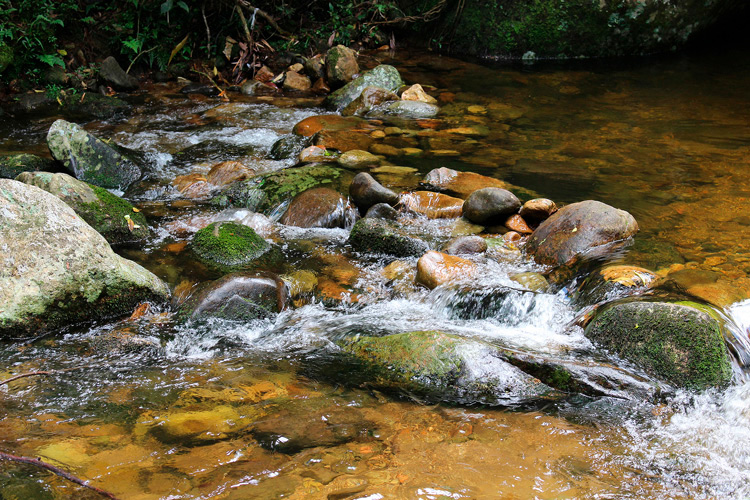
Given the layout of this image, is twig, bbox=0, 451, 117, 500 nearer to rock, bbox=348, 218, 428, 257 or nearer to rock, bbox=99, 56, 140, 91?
rock, bbox=348, 218, 428, 257

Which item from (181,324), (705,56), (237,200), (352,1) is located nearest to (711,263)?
(181,324)

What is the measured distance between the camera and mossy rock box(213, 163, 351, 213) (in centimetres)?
564

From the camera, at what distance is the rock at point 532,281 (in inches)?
165

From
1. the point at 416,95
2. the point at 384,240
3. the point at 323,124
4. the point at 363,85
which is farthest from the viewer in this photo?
the point at 363,85

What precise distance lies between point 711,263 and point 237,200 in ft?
14.2

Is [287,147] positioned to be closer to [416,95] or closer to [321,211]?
[321,211]

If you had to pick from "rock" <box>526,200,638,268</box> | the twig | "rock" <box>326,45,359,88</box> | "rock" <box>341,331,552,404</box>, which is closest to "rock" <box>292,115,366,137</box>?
"rock" <box>326,45,359,88</box>

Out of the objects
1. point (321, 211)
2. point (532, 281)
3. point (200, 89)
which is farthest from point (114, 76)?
point (532, 281)

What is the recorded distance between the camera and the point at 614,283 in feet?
12.6

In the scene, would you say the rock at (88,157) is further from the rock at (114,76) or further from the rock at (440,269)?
the rock at (440,269)

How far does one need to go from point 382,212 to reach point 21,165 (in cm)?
389

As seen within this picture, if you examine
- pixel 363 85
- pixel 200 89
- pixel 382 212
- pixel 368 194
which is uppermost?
pixel 363 85

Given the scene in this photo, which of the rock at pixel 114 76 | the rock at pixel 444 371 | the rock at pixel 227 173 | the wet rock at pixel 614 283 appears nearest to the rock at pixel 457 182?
the wet rock at pixel 614 283

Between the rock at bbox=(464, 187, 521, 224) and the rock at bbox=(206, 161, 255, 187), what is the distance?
2.61m
